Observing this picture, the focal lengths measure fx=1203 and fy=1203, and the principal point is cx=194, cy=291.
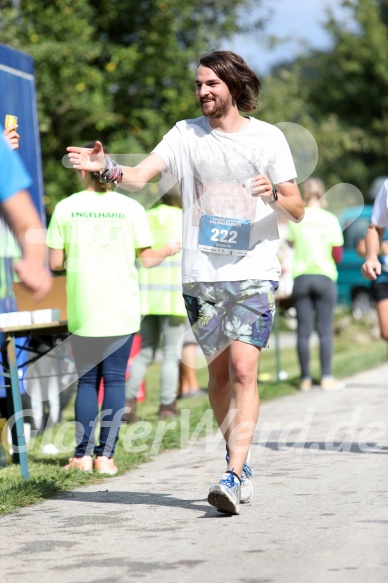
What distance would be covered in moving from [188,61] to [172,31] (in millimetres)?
557

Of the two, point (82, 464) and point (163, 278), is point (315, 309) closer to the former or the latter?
point (163, 278)

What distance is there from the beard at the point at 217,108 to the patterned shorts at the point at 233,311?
762 mm

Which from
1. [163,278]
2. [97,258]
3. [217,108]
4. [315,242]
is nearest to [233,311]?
[217,108]

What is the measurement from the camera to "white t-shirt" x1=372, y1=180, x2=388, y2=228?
286 inches

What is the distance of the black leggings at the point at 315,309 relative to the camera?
11.6 meters

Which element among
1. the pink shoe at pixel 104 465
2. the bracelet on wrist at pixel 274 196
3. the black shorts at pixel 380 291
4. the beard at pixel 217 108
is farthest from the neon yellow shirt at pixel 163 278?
the bracelet on wrist at pixel 274 196

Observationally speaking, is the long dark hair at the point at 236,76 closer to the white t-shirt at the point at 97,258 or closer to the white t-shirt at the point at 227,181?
the white t-shirt at the point at 227,181

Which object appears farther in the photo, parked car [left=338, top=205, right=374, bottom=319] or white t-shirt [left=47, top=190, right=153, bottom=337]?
parked car [left=338, top=205, right=374, bottom=319]

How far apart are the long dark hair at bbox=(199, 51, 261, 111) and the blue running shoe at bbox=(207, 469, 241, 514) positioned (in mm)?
1695

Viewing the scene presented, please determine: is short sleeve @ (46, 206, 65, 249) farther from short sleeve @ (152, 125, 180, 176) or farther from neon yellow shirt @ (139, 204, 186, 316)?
neon yellow shirt @ (139, 204, 186, 316)

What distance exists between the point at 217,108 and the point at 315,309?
21.7 feet

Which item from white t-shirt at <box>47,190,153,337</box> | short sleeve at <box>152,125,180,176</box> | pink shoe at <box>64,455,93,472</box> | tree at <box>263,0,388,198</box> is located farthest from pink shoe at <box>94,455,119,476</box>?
tree at <box>263,0,388,198</box>

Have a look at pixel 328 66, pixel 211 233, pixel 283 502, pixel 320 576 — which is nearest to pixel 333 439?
pixel 283 502

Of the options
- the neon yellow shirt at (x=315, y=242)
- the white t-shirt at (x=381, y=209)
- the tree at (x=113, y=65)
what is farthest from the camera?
the tree at (x=113, y=65)
